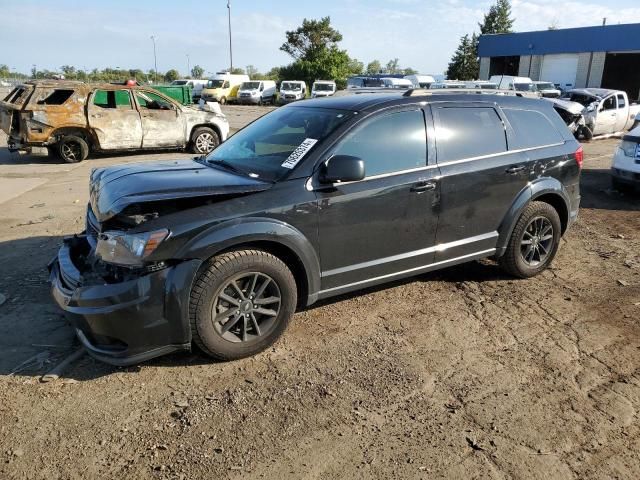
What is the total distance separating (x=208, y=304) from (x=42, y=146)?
32.8 ft

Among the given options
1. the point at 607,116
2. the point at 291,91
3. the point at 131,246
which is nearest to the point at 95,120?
the point at 131,246

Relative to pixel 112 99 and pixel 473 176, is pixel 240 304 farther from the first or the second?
pixel 112 99

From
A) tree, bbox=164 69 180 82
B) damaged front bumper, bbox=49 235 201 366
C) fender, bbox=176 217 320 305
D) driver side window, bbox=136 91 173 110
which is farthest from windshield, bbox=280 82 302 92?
tree, bbox=164 69 180 82

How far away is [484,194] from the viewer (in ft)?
14.7

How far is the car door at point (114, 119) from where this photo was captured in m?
11.7

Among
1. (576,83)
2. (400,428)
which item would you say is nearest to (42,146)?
(400,428)

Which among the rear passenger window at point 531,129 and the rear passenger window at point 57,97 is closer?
the rear passenger window at point 531,129

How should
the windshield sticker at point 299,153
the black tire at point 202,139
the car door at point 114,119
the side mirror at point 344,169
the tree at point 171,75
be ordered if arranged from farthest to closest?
the tree at point 171,75 < the black tire at point 202,139 < the car door at point 114,119 < the windshield sticker at point 299,153 < the side mirror at point 344,169

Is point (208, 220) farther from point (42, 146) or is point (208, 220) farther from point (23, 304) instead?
point (42, 146)

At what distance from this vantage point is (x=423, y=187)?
4125 mm

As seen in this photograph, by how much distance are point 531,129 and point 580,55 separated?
41333mm

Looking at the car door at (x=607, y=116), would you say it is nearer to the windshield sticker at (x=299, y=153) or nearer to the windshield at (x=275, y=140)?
the windshield at (x=275, y=140)

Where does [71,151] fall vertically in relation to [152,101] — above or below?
below

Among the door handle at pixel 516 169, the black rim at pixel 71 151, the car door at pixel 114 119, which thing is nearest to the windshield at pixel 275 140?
the door handle at pixel 516 169
